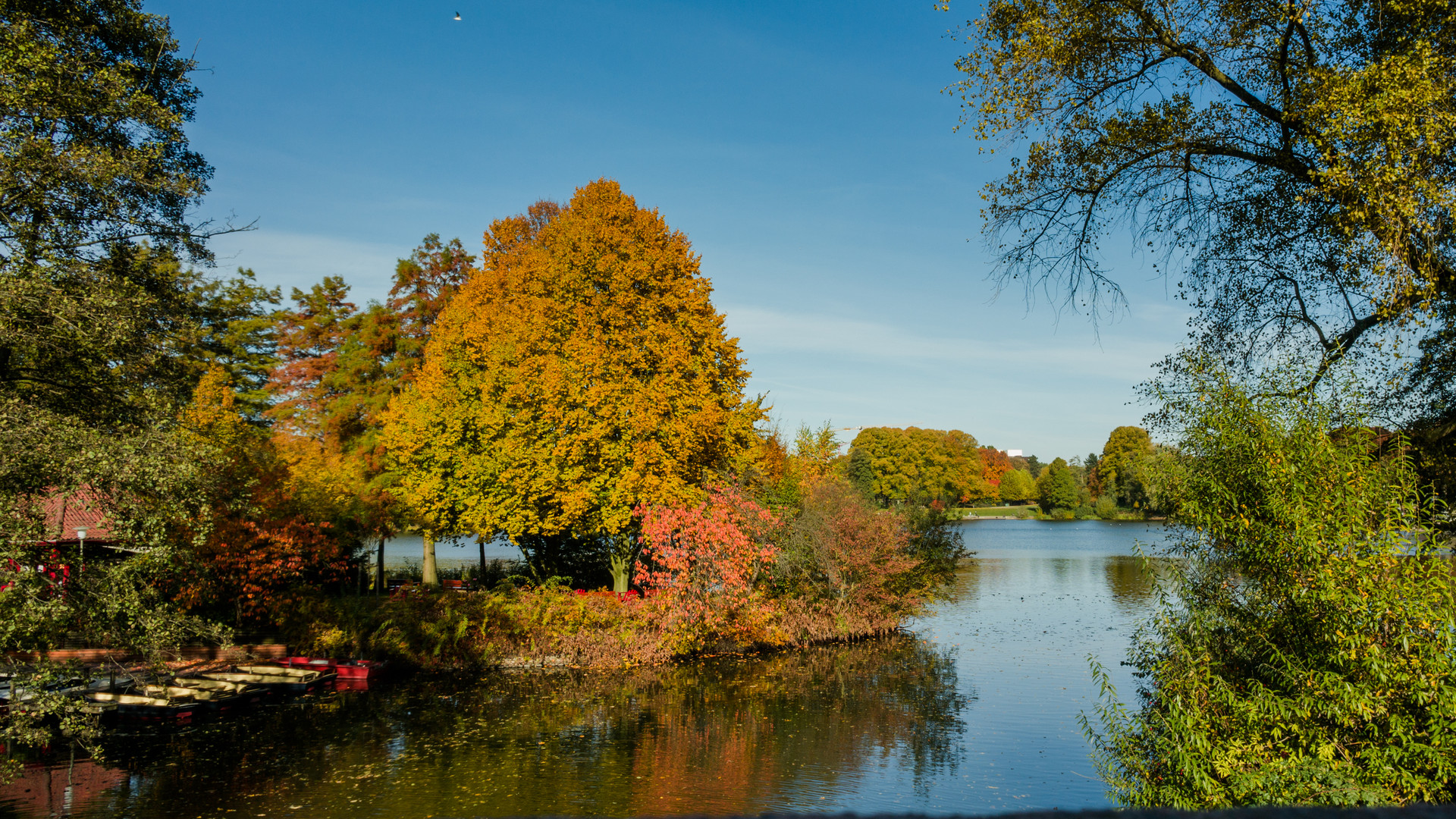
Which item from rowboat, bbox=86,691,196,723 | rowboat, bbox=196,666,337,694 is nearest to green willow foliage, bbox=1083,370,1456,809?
rowboat, bbox=86,691,196,723

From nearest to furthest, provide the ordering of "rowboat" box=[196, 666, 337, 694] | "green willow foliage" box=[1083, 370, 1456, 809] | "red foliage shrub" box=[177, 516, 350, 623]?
"green willow foliage" box=[1083, 370, 1456, 809] → "rowboat" box=[196, 666, 337, 694] → "red foliage shrub" box=[177, 516, 350, 623]

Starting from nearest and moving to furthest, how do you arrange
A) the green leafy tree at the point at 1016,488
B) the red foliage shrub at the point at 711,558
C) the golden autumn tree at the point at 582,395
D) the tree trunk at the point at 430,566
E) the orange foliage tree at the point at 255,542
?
1. the orange foliage tree at the point at 255,542
2. the red foliage shrub at the point at 711,558
3. the golden autumn tree at the point at 582,395
4. the tree trunk at the point at 430,566
5. the green leafy tree at the point at 1016,488

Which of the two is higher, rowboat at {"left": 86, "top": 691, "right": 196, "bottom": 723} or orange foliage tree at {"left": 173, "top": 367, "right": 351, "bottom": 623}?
orange foliage tree at {"left": 173, "top": 367, "right": 351, "bottom": 623}

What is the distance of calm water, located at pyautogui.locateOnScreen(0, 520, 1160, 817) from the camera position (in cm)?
1344

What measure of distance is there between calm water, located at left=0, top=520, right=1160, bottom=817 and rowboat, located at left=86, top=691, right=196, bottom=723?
82cm

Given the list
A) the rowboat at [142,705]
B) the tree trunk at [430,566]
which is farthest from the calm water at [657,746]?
the tree trunk at [430,566]

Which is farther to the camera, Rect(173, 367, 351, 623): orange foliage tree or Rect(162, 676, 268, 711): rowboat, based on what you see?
Rect(173, 367, 351, 623): orange foliage tree

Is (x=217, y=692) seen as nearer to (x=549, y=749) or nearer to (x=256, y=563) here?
(x=256, y=563)

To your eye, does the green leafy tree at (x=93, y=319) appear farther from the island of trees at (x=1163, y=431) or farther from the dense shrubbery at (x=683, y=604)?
the dense shrubbery at (x=683, y=604)

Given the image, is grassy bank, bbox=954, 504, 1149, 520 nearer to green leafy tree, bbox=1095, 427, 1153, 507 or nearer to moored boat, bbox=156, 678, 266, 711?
green leafy tree, bbox=1095, 427, 1153, 507

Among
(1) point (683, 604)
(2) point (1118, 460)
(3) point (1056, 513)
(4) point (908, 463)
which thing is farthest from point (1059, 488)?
(1) point (683, 604)

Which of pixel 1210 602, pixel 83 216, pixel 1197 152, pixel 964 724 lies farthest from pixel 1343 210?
pixel 83 216

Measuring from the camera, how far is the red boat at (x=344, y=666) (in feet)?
71.5

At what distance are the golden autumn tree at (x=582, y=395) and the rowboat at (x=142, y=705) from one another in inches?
384
